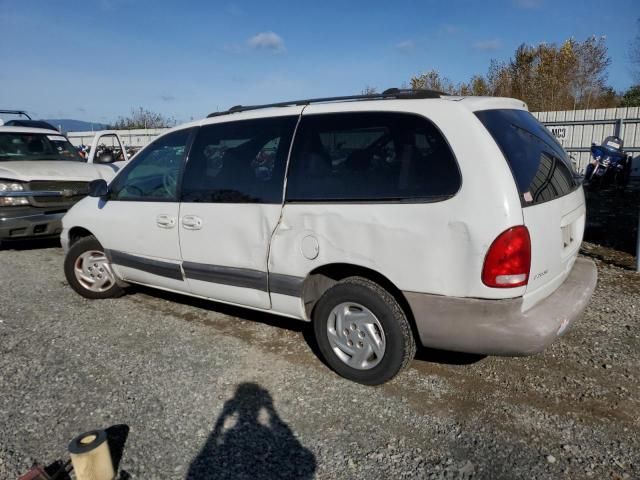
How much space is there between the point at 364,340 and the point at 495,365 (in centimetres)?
107

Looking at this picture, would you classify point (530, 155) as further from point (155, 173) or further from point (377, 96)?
point (155, 173)

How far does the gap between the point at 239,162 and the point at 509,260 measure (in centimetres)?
209

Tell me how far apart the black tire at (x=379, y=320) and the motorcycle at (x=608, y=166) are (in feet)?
36.8

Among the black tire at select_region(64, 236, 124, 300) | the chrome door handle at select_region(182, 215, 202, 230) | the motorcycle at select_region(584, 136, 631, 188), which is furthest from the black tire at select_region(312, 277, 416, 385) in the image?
the motorcycle at select_region(584, 136, 631, 188)

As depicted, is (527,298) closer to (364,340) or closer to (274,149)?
(364,340)

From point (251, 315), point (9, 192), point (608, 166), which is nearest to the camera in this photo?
point (251, 315)

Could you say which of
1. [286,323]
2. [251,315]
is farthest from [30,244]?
[286,323]

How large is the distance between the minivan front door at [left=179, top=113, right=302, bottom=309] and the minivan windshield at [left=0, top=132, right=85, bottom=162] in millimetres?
5582

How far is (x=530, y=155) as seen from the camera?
2.97m

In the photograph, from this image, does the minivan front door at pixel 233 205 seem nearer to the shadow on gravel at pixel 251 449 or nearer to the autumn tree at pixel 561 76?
the shadow on gravel at pixel 251 449

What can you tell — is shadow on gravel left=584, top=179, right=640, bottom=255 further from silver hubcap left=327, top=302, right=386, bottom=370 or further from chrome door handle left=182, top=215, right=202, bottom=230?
chrome door handle left=182, top=215, right=202, bottom=230

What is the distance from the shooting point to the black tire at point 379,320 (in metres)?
3.01

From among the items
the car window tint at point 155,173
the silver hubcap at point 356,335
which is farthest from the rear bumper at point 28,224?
the silver hubcap at point 356,335

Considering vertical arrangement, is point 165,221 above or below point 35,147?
below
